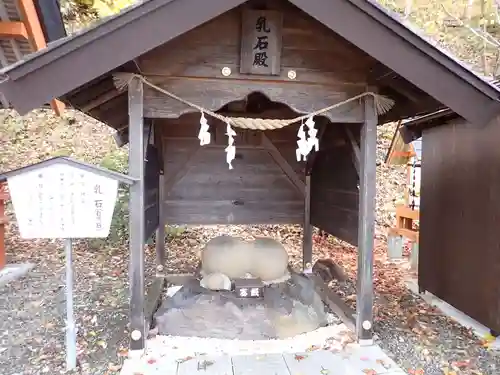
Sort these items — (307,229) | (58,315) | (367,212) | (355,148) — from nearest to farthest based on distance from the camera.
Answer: (367,212) < (355,148) < (58,315) < (307,229)

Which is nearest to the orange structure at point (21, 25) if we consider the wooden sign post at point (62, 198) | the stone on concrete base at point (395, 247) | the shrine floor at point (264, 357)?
the wooden sign post at point (62, 198)

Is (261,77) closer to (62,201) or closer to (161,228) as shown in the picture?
(62,201)

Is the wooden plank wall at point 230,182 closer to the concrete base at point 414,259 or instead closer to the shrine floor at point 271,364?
the concrete base at point 414,259

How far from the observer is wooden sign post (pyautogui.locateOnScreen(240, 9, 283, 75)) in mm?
3471

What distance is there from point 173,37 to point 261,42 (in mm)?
851

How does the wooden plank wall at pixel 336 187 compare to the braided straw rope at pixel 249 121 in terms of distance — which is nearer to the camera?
the braided straw rope at pixel 249 121

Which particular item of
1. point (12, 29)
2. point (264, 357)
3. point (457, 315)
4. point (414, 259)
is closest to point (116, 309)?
point (264, 357)

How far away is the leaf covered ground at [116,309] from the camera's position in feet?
11.4

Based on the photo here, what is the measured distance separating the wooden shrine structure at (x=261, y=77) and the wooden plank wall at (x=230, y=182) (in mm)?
996

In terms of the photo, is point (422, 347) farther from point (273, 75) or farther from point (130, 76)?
point (130, 76)

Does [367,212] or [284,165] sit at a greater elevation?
[284,165]

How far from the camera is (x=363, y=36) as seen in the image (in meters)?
3.11

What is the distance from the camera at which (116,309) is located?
184 inches

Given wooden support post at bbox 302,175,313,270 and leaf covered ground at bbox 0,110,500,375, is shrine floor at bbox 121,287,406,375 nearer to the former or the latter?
leaf covered ground at bbox 0,110,500,375
